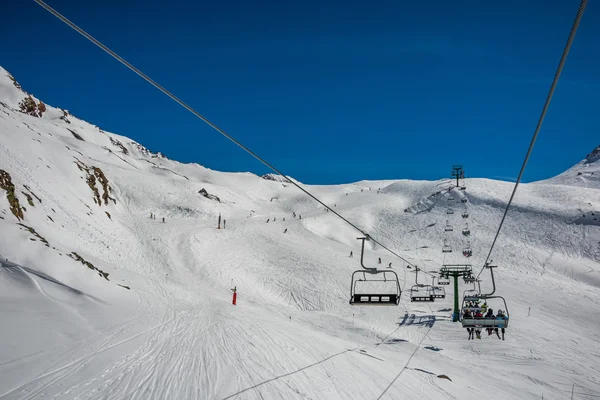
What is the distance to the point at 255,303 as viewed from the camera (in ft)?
91.1

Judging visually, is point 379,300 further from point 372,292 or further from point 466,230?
point 466,230

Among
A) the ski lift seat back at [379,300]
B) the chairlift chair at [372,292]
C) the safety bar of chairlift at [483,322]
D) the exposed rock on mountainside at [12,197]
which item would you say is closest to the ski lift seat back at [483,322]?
the safety bar of chairlift at [483,322]

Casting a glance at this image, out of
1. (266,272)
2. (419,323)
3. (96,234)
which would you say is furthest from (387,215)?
(96,234)

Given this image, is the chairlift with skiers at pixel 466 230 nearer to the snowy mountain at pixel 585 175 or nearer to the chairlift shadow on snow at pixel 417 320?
the chairlift shadow on snow at pixel 417 320

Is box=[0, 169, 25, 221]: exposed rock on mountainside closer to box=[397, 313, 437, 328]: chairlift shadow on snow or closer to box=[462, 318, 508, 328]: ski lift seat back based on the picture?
box=[462, 318, 508, 328]: ski lift seat back

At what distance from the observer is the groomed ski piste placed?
413 inches

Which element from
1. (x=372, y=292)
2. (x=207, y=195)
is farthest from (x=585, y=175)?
(x=372, y=292)

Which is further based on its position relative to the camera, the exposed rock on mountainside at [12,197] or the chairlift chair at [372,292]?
the exposed rock on mountainside at [12,197]

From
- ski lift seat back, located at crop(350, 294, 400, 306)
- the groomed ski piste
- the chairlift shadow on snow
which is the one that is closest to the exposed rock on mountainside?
the groomed ski piste

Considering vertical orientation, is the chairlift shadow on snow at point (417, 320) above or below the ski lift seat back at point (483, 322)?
below

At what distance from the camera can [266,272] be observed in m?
36.2

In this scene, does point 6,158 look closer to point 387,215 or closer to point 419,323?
point 419,323

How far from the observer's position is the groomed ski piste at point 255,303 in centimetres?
1048

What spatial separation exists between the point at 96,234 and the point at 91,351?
2170 cm
